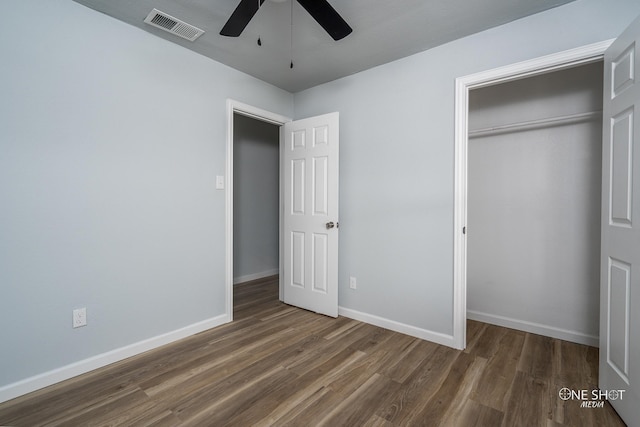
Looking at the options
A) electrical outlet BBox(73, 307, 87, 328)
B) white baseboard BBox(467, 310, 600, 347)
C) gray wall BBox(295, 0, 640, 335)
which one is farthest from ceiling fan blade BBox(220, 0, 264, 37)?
white baseboard BBox(467, 310, 600, 347)

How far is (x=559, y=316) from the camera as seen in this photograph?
8.23ft

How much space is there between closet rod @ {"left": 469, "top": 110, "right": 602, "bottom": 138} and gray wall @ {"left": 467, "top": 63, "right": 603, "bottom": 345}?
3 centimetres

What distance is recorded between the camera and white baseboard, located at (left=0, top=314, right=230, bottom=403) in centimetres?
172

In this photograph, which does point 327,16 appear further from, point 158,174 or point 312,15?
point 158,174

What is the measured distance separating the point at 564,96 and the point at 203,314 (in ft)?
12.3

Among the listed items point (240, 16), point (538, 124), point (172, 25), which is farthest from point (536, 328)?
point (172, 25)

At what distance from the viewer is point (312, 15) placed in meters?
1.57

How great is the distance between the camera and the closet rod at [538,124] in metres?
2.36

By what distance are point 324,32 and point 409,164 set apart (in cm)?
129

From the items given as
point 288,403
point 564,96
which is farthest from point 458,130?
point 288,403

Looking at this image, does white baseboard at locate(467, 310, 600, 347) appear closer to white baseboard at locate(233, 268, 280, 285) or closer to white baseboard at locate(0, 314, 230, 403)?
white baseboard at locate(0, 314, 230, 403)

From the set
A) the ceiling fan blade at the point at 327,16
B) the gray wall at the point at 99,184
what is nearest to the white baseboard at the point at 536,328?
the gray wall at the point at 99,184

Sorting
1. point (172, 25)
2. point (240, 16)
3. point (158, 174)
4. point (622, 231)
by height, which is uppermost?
point (172, 25)

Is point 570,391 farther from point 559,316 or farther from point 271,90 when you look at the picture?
point 271,90
